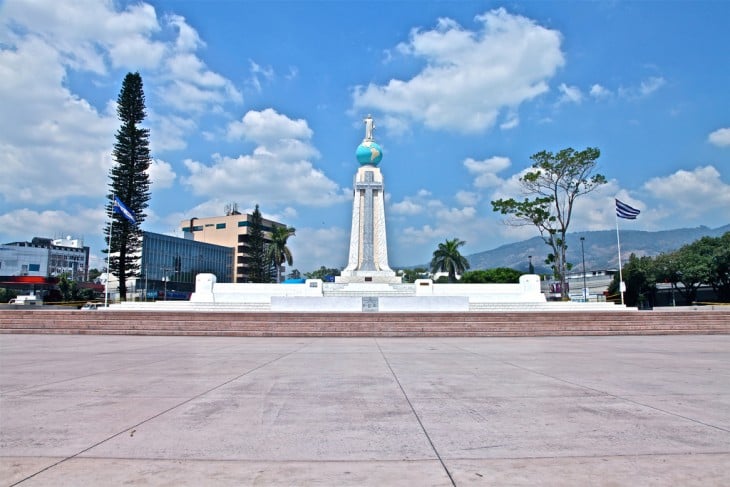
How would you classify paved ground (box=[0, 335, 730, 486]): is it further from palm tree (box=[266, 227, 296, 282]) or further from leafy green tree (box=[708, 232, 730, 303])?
palm tree (box=[266, 227, 296, 282])

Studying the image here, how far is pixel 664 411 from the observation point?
16.5ft

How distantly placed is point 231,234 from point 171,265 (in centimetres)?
1500

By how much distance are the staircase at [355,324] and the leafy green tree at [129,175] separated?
21.5 m

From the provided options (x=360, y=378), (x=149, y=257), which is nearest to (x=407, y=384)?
(x=360, y=378)

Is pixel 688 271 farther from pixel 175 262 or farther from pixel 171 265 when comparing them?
pixel 171 265

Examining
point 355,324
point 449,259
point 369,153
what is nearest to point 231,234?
point 449,259

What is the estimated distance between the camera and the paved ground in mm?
3279

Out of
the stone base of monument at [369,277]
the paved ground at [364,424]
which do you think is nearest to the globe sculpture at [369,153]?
the stone base of monument at [369,277]

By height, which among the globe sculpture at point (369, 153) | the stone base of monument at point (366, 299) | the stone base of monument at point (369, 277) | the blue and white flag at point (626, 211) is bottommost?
the stone base of monument at point (366, 299)

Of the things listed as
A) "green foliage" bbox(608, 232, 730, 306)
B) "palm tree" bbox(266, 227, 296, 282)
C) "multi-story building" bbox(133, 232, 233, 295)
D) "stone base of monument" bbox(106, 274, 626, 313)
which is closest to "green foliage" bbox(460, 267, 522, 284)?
"green foliage" bbox(608, 232, 730, 306)

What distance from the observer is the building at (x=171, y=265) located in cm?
7519

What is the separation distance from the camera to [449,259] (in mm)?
69375

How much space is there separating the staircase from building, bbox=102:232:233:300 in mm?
52774

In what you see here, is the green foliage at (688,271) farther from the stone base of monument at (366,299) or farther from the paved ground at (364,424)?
the paved ground at (364,424)
